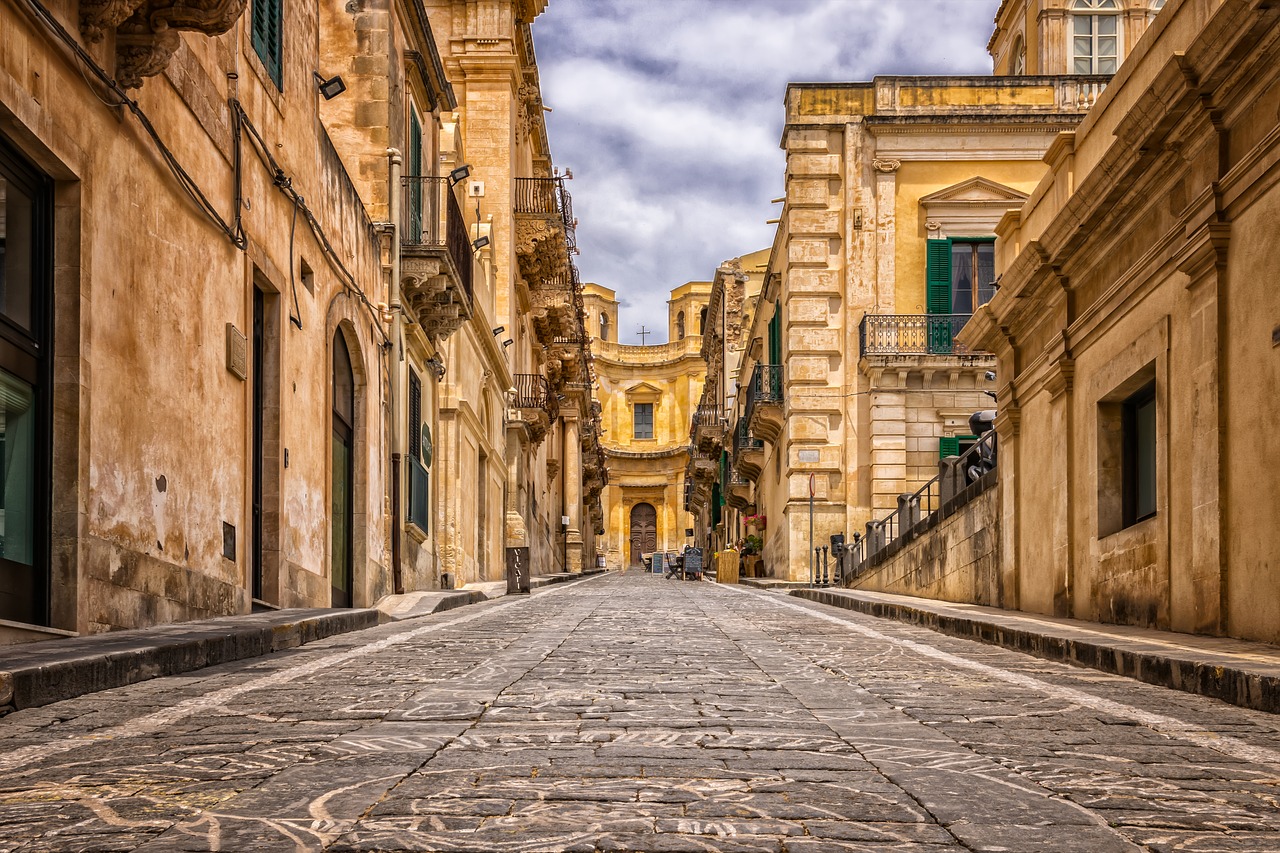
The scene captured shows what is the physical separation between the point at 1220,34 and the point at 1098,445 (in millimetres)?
4680

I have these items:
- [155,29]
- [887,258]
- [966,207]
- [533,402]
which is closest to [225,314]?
[155,29]

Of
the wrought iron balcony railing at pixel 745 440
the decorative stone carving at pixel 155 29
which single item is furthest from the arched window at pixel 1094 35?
the decorative stone carving at pixel 155 29

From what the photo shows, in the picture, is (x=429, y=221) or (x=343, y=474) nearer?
(x=343, y=474)

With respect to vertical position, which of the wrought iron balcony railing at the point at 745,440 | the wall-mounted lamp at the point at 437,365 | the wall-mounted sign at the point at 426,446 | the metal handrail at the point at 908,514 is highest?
the wall-mounted lamp at the point at 437,365

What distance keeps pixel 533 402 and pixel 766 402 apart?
812cm

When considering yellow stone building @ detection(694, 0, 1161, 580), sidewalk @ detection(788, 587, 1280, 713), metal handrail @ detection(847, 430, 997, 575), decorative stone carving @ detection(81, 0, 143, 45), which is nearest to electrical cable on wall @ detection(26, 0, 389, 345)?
decorative stone carving @ detection(81, 0, 143, 45)

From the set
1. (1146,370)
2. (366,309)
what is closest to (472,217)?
(366,309)

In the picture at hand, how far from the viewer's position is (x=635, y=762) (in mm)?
4516

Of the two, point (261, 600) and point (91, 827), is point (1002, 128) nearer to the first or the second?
point (261, 600)

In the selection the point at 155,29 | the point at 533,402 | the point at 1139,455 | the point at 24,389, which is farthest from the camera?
the point at 533,402

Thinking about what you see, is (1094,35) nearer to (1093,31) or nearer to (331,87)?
(1093,31)

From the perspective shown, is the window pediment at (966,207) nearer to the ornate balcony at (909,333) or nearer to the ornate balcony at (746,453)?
the ornate balcony at (909,333)

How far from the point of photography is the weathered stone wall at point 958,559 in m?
17.3

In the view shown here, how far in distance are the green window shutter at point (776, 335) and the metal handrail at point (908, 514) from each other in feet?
21.5
